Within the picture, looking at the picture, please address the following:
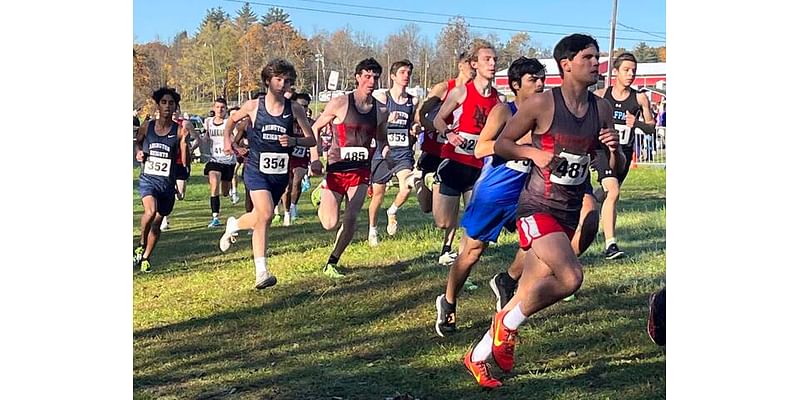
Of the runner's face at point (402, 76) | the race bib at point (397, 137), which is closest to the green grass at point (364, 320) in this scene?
the race bib at point (397, 137)

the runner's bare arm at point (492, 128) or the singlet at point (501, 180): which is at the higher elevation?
the runner's bare arm at point (492, 128)

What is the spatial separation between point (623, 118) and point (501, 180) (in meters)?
0.58

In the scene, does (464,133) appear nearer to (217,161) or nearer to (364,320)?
(364,320)

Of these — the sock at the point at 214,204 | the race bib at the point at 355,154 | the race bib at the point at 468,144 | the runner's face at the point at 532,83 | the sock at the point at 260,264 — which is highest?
the runner's face at the point at 532,83

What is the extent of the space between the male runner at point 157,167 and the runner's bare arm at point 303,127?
487 mm

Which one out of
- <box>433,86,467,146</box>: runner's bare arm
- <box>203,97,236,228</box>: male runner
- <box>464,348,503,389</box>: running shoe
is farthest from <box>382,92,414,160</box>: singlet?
<box>464,348,503,389</box>: running shoe

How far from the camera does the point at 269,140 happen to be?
Result: 4910 millimetres

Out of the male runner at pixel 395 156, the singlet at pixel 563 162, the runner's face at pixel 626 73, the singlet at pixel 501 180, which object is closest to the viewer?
the singlet at pixel 563 162

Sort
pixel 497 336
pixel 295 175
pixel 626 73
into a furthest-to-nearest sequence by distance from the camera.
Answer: pixel 295 175 < pixel 626 73 < pixel 497 336

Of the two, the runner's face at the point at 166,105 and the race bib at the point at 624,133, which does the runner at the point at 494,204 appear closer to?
the race bib at the point at 624,133

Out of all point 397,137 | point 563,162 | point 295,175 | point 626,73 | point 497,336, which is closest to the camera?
point 563,162

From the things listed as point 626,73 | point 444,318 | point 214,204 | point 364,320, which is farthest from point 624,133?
point 214,204

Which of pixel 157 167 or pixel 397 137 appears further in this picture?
pixel 397 137

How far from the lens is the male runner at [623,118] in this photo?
186 inches
